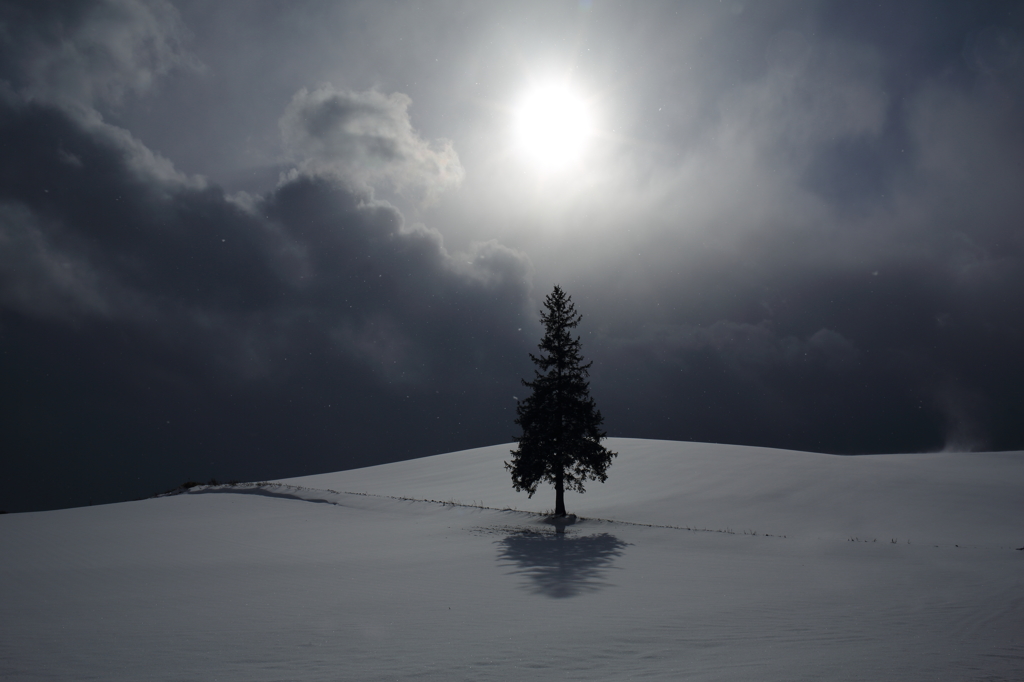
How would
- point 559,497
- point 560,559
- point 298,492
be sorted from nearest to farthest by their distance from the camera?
point 560,559
point 559,497
point 298,492

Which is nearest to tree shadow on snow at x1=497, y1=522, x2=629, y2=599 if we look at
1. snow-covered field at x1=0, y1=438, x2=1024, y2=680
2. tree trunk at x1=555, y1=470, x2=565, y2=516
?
snow-covered field at x1=0, y1=438, x2=1024, y2=680

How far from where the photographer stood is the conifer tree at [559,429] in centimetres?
2441

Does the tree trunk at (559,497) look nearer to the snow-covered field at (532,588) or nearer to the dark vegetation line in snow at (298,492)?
the dark vegetation line in snow at (298,492)

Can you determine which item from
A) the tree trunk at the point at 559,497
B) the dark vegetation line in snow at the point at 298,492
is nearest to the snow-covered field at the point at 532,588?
the dark vegetation line in snow at the point at 298,492

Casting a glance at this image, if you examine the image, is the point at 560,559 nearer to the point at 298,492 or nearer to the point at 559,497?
the point at 559,497

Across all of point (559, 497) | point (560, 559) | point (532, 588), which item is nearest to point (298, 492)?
point (559, 497)

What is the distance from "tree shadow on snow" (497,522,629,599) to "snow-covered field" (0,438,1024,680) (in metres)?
0.13

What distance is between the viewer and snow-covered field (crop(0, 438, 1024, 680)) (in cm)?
722

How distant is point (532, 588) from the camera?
12.0m

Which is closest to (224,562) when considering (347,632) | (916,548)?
(347,632)

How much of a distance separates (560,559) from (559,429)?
960 centimetres

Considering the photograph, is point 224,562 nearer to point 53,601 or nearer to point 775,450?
point 53,601

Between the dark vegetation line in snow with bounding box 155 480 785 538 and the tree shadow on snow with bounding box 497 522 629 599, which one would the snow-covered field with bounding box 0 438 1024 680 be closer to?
the tree shadow on snow with bounding box 497 522 629 599

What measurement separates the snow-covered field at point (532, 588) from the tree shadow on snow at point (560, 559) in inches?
5.1
